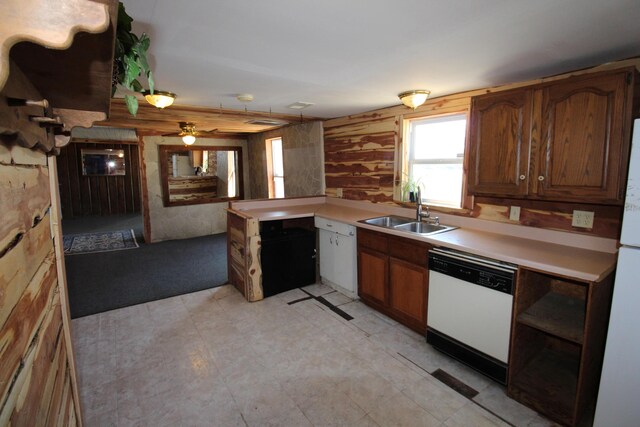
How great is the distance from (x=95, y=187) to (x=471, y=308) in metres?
10.2

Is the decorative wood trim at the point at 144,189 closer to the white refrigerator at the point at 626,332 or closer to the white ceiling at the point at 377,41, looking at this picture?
the white ceiling at the point at 377,41

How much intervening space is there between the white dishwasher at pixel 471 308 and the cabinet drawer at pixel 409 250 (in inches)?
Answer: 4.9

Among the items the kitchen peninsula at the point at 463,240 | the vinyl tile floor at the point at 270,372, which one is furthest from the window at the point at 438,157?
the vinyl tile floor at the point at 270,372

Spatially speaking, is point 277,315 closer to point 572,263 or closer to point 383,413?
point 383,413

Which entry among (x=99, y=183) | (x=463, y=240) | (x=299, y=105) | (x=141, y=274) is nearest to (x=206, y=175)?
(x=141, y=274)

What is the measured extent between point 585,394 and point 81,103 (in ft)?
9.38

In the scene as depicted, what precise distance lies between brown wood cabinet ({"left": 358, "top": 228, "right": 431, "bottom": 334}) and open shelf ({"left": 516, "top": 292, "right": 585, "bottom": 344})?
2.48ft

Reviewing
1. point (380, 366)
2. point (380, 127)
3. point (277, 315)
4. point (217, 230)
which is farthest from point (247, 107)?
point (217, 230)

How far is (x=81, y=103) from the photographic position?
1.15m

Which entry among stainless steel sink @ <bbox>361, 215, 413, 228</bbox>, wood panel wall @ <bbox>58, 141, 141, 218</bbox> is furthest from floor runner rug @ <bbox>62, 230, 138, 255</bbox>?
stainless steel sink @ <bbox>361, 215, 413, 228</bbox>

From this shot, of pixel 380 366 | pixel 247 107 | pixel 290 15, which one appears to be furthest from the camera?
pixel 247 107

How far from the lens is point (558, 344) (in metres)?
2.37

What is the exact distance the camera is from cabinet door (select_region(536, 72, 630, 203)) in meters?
1.77

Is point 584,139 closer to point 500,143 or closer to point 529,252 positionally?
point 500,143
